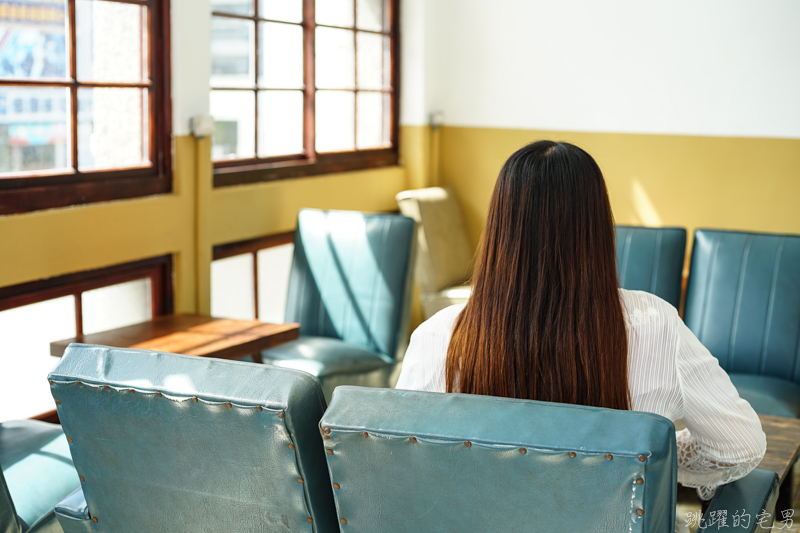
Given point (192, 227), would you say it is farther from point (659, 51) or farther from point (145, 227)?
point (659, 51)

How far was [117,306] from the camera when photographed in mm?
3133

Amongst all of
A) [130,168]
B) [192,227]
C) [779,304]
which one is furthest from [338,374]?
[779,304]

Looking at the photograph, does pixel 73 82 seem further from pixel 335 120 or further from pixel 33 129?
pixel 335 120

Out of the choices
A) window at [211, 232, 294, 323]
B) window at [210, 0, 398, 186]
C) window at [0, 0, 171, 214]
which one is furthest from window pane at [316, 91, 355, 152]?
window at [0, 0, 171, 214]

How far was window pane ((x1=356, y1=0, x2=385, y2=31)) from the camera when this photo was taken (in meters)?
4.59

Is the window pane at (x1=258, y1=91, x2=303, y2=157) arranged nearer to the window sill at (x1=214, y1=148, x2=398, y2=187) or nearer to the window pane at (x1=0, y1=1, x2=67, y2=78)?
the window sill at (x1=214, y1=148, x2=398, y2=187)

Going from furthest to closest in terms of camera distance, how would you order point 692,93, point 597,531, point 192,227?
1. point 692,93
2. point 192,227
3. point 597,531

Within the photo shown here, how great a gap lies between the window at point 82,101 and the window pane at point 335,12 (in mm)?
1250

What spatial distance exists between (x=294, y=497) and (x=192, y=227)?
2183 mm

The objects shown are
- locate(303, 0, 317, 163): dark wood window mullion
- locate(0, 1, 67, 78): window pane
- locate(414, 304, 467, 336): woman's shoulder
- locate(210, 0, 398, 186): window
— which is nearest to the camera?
locate(414, 304, 467, 336): woman's shoulder

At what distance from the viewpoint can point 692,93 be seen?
4402 millimetres

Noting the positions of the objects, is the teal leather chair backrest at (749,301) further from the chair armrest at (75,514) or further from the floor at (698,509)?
the chair armrest at (75,514)

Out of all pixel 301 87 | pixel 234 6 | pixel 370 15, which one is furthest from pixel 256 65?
pixel 370 15

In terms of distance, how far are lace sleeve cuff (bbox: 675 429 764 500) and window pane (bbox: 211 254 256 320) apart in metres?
2.47
